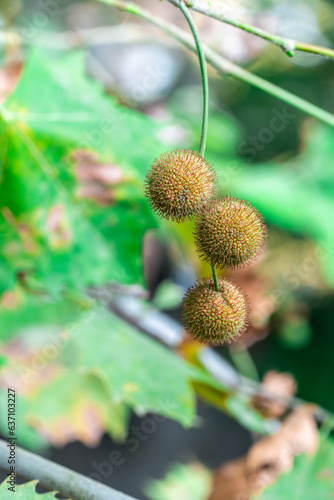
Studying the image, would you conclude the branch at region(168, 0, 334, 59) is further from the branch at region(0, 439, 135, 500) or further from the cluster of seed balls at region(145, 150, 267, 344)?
the branch at region(0, 439, 135, 500)

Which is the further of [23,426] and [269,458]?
[23,426]

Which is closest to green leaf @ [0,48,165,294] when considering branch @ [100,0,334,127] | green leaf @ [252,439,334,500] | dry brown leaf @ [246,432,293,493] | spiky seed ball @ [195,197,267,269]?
branch @ [100,0,334,127]

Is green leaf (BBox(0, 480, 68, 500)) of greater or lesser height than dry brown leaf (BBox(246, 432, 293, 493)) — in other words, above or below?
below

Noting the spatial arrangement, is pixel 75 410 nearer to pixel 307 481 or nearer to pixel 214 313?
pixel 307 481

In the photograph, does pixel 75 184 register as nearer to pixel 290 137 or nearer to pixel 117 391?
pixel 117 391

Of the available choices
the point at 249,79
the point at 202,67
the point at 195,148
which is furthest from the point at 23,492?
the point at 195,148

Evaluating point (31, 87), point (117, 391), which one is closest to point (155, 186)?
point (31, 87)
